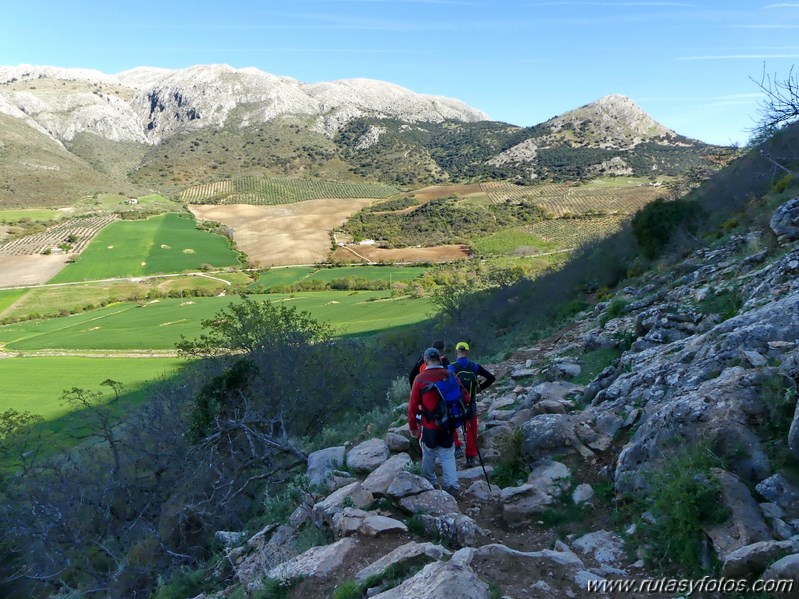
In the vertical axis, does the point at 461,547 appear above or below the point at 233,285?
below

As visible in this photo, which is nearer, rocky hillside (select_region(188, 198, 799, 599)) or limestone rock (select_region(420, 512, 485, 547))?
rocky hillside (select_region(188, 198, 799, 599))

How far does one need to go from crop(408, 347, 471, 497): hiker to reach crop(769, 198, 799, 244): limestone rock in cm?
862

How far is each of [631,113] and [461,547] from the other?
177 metres

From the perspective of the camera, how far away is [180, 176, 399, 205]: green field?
133 meters

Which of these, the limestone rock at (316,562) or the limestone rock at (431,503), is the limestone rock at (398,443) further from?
the limestone rock at (316,562)

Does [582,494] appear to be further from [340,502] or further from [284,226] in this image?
[284,226]

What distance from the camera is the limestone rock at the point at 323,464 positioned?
31.3 ft

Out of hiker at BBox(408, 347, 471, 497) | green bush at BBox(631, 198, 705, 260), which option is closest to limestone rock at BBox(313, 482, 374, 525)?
hiker at BBox(408, 347, 471, 497)

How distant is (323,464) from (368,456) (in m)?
1.51

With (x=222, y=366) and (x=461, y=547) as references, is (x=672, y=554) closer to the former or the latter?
(x=461, y=547)

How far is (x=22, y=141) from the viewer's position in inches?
6093

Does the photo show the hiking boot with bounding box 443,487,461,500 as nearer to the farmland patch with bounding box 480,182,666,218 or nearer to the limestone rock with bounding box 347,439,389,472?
the limestone rock with bounding box 347,439,389,472

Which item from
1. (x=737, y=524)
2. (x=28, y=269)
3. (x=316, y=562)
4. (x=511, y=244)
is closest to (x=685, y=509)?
(x=737, y=524)

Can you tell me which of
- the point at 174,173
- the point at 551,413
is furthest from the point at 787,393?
the point at 174,173
